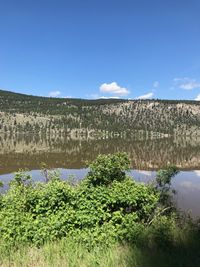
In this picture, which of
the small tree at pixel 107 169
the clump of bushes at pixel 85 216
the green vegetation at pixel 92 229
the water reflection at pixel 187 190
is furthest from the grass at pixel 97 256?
the water reflection at pixel 187 190

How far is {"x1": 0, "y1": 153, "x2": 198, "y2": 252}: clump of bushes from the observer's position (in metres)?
9.95

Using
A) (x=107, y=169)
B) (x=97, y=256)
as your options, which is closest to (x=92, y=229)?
(x=97, y=256)

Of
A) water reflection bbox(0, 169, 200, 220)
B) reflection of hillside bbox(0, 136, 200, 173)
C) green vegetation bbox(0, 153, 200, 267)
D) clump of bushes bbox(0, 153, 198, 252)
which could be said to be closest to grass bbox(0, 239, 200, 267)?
green vegetation bbox(0, 153, 200, 267)

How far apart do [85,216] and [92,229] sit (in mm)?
A: 386

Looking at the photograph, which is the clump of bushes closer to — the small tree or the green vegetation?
the green vegetation

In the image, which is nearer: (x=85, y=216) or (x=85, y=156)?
(x=85, y=216)

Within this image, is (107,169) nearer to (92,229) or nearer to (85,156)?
(92,229)

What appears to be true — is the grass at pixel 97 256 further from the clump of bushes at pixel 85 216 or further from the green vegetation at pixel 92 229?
the clump of bushes at pixel 85 216

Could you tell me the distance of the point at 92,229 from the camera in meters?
10.3

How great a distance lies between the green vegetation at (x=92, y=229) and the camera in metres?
8.65

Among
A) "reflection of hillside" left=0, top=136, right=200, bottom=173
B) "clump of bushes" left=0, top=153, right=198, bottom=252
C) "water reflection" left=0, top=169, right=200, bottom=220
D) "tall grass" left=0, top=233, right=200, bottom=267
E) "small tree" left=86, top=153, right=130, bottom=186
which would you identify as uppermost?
"small tree" left=86, top=153, right=130, bottom=186

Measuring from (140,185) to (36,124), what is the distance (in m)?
180

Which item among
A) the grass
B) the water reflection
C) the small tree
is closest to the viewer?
the grass

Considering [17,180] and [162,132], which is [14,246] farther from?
[162,132]
